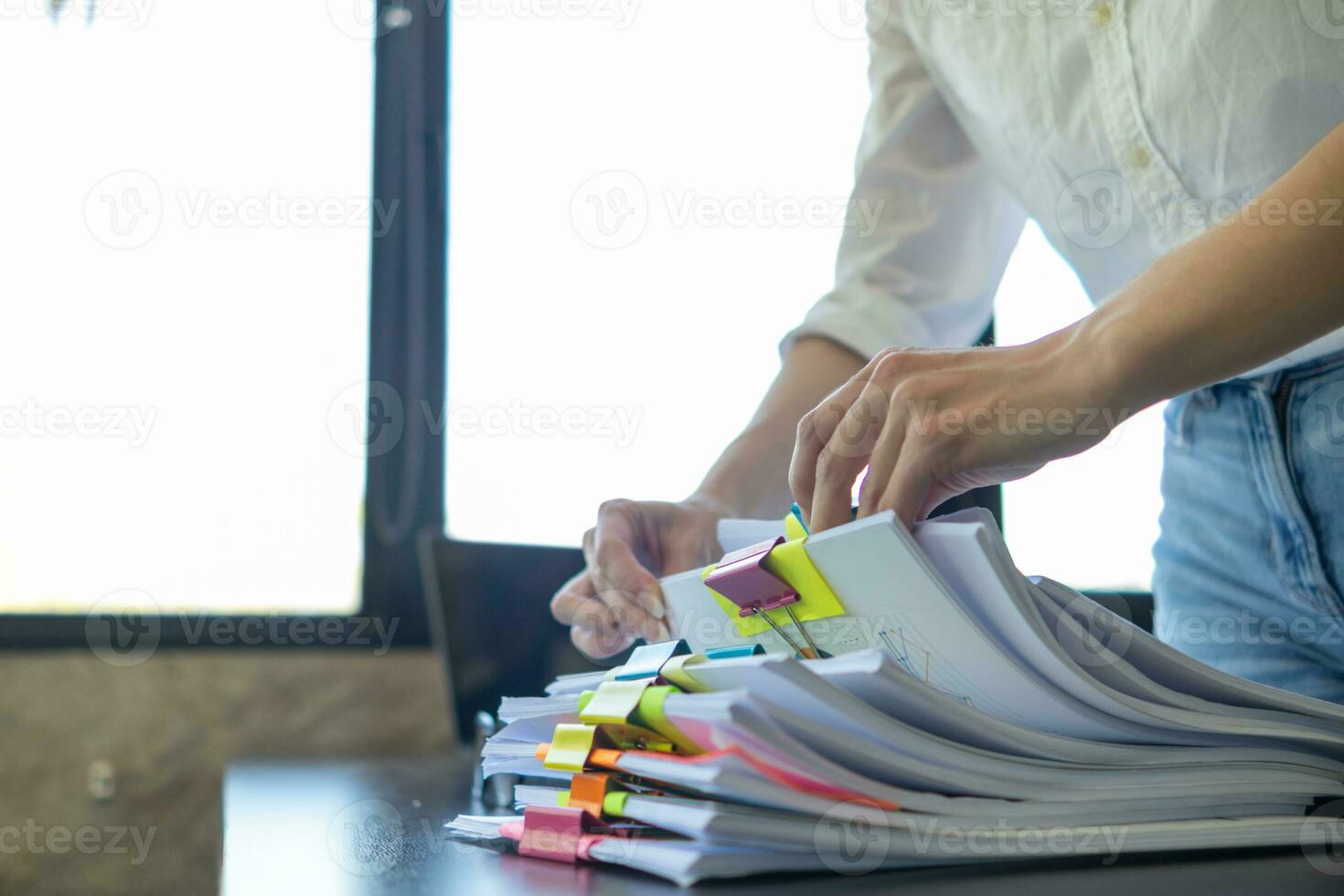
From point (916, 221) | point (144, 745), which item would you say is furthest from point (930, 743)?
point (144, 745)

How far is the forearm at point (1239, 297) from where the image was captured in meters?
0.47

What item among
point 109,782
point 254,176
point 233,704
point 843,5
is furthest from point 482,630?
point 843,5

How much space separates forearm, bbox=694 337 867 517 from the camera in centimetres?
91

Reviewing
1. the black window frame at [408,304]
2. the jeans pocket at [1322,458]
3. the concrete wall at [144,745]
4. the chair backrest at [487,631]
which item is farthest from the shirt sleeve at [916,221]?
the concrete wall at [144,745]

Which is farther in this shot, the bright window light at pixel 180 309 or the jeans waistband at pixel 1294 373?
the bright window light at pixel 180 309

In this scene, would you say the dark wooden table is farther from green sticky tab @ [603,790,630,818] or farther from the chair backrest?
the chair backrest

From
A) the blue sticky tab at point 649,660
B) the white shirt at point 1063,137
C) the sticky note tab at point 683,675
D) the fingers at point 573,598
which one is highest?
the white shirt at point 1063,137

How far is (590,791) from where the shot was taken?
1.63 ft

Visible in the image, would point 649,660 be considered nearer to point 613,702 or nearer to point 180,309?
point 613,702

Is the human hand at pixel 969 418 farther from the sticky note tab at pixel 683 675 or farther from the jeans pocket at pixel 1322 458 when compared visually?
the jeans pocket at pixel 1322 458

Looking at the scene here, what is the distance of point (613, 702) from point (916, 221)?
656 mm

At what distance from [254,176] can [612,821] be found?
6.44ft

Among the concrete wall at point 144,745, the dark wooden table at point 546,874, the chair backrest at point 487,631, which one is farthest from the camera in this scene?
the concrete wall at point 144,745

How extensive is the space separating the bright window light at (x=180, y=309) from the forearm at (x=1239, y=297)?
71.7 inches
